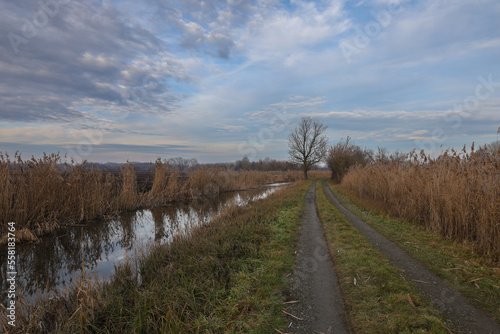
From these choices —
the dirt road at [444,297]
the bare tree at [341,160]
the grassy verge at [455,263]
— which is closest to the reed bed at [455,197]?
the grassy verge at [455,263]

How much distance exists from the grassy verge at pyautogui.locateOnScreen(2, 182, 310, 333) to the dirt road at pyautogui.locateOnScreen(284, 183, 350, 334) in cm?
22

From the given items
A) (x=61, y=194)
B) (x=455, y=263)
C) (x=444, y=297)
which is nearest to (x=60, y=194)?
(x=61, y=194)

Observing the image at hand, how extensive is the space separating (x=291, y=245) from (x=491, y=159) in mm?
6273

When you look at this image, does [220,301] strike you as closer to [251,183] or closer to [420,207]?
[420,207]

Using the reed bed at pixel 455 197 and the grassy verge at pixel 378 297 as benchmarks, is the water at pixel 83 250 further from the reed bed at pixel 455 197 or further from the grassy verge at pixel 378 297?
the reed bed at pixel 455 197

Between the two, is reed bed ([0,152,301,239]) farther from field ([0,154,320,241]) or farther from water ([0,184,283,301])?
water ([0,184,283,301])

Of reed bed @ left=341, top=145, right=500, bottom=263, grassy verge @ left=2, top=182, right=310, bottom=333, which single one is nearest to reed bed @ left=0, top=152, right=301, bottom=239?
grassy verge @ left=2, top=182, right=310, bottom=333

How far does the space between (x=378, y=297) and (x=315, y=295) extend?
3.24 ft

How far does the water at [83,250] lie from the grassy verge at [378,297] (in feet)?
15.2

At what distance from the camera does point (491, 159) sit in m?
6.68

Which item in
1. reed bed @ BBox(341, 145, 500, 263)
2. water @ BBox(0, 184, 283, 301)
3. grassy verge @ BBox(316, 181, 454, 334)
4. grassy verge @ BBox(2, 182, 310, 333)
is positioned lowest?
water @ BBox(0, 184, 283, 301)

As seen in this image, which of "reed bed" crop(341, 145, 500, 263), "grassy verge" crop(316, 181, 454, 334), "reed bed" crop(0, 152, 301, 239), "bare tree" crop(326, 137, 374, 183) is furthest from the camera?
"bare tree" crop(326, 137, 374, 183)

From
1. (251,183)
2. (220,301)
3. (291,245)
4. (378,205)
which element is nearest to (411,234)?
(291,245)

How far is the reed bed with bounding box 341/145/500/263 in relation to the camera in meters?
5.55
